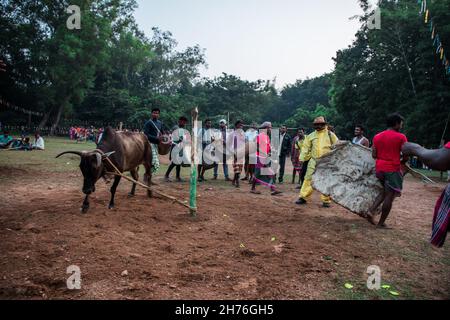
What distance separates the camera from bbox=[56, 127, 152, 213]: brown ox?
584 centimetres

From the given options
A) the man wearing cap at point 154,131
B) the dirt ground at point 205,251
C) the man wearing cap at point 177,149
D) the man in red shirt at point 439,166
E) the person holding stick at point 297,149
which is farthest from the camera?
the person holding stick at point 297,149

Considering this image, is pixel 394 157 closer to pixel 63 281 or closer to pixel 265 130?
pixel 265 130

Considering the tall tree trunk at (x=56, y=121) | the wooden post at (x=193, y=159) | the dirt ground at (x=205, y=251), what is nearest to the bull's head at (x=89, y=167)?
the dirt ground at (x=205, y=251)

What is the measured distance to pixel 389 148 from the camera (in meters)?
5.84

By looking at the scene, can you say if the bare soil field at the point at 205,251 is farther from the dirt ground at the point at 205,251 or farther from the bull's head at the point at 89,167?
the bull's head at the point at 89,167

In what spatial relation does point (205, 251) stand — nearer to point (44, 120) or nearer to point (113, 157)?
point (113, 157)

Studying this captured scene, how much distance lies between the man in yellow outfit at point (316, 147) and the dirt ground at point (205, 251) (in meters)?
0.67

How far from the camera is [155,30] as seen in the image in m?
55.9

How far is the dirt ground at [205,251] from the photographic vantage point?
341 centimetres

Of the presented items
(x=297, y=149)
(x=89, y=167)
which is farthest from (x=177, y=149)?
(x=89, y=167)

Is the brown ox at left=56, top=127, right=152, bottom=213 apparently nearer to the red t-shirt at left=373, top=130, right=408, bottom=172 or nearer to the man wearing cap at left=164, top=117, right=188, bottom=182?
the man wearing cap at left=164, top=117, right=188, bottom=182

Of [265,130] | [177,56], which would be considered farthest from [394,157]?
[177,56]

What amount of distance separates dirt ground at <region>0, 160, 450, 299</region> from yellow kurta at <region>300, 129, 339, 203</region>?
72 centimetres
